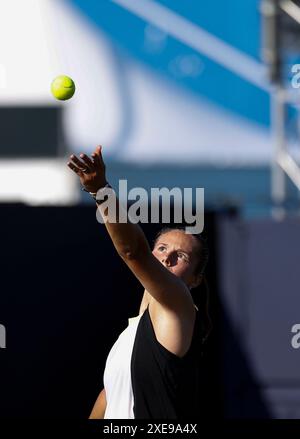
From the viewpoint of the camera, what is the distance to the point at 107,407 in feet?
13.7

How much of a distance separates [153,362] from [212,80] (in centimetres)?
1080

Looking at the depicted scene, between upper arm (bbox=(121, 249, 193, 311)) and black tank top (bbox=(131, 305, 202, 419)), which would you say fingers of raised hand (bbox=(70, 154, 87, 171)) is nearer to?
upper arm (bbox=(121, 249, 193, 311))

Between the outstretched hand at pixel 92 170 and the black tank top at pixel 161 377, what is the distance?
55 centimetres

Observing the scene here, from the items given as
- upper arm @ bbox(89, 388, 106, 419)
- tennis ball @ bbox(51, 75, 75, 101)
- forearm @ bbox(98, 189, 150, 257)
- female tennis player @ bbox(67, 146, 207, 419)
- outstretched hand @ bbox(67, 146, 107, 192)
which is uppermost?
tennis ball @ bbox(51, 75, 75, 101)

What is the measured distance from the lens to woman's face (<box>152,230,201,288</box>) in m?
4.01

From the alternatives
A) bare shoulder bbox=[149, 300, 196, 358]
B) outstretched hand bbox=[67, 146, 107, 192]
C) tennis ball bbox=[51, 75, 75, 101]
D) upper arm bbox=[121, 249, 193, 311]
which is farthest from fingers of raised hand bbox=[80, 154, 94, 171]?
tennis ball bbox=[51, 75, 75, 101]

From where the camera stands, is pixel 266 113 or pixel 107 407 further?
pixel 266 113

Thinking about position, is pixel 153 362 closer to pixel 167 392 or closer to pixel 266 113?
pixel 167 392

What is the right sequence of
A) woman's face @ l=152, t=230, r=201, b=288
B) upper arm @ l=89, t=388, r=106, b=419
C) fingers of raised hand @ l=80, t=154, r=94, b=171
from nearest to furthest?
fingers of raised hand @ l=80, t=154, r=94, b=171 → woman's face @ l=152, t=230, r=201, b=288 → upper arm @ l=89, t=388, r=106, b=419

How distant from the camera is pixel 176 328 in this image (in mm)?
3848

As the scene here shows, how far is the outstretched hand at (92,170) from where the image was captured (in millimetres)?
3568

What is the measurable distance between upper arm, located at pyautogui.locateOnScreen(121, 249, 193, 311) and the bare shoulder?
0.09ft

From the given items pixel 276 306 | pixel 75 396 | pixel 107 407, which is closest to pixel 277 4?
pixel 276 306

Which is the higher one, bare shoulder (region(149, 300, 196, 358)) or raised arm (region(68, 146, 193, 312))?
raised arm (region(68, 146, 193, 312))
